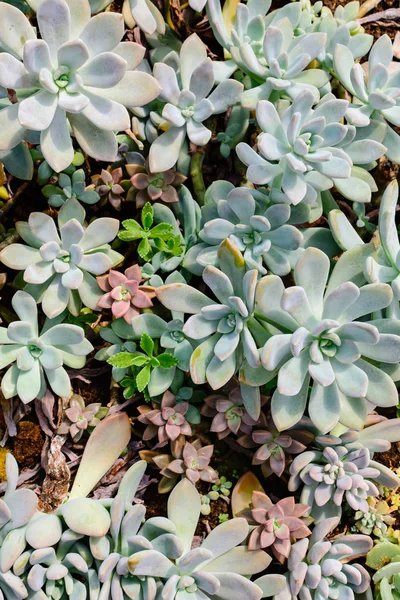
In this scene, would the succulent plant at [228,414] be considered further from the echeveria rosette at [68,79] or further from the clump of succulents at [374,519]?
the echeveria rosette at [68,79]

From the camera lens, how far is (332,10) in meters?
1.73

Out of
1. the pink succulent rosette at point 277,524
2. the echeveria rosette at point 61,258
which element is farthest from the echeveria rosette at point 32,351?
the pink succulent rosette at point 277,524

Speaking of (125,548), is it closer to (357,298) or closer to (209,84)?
(357,298)

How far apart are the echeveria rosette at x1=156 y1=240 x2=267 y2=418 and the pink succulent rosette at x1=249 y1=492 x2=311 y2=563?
228mm

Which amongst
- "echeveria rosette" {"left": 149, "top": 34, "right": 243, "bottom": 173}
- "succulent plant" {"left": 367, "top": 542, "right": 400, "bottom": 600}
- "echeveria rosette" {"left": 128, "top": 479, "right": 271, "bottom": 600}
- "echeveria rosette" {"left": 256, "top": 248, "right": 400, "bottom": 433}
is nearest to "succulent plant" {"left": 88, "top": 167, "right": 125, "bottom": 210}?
"echeveria rosette" {"left": 149, "top": 34, "right": 243, "bottom": 173}

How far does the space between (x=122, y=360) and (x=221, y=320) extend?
252 mm

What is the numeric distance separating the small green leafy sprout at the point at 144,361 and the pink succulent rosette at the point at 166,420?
0.07 m

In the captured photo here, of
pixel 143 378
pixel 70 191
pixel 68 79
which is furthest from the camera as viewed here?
pixel 70 191

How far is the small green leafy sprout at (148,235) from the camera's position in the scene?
1.42 meters

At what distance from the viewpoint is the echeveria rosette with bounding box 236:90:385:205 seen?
1.27 meters

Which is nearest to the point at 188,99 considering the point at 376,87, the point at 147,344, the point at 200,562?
the point at 376,87

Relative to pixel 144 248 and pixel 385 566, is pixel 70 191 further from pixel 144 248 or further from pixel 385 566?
pixel 385 566

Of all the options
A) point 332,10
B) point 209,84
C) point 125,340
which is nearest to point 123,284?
point 125,340

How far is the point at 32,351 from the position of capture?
136 cm
